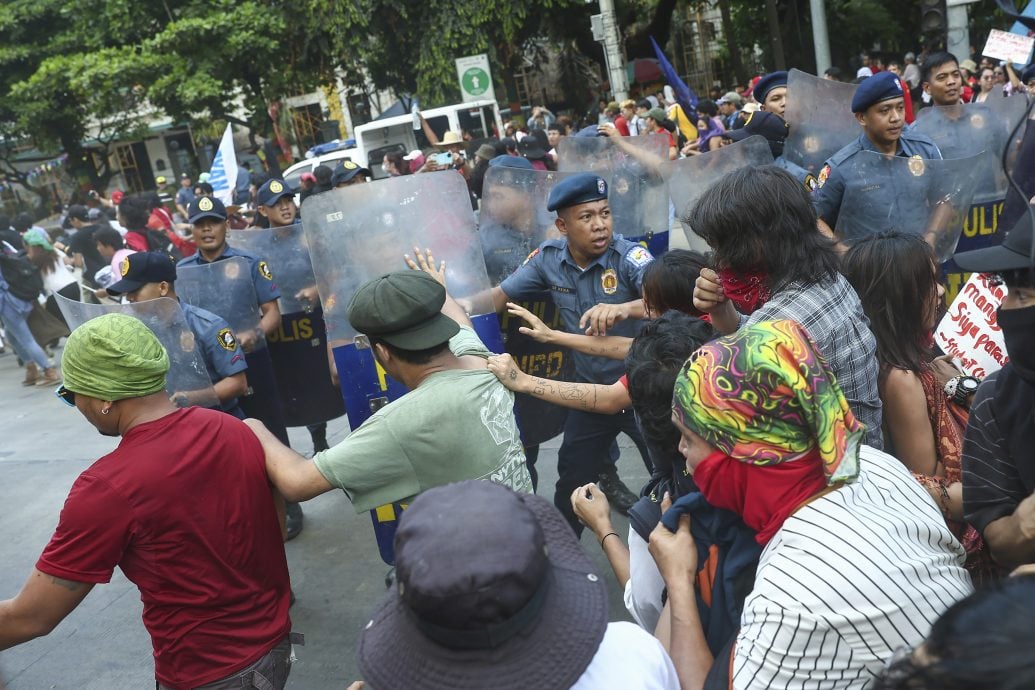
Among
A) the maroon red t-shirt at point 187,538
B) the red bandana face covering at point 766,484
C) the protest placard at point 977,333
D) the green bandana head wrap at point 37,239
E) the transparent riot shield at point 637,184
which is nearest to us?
the red bandana face covering at point 766,484

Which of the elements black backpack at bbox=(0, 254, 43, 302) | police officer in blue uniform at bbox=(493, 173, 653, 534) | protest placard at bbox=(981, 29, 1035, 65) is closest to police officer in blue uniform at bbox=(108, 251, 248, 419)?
police officer in blue uniform at bbox=(493, 173, 653, 534)

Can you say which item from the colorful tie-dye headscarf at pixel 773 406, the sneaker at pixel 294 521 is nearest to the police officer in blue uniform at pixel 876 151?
the colorful tie-dye headscarf at pixel 773 406

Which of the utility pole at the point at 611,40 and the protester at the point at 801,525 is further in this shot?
the utility pole at the point at 611,40

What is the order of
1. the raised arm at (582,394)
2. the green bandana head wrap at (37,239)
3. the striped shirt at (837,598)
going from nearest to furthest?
the striped shirt at (837,598), the raised arm at (582,394), the green bandana head wrap at (37,239)

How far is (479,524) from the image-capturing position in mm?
1256

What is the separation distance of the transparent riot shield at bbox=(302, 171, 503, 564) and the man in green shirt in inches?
34.4

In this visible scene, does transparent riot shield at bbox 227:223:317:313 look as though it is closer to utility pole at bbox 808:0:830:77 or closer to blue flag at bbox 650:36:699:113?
blue flag at bbox 650:36:699:113

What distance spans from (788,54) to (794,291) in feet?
77.9

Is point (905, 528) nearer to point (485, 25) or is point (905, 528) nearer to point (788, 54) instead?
point (485, 25)

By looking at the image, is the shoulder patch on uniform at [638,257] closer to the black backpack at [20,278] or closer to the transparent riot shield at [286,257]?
the transparent riot shield at [286,257]

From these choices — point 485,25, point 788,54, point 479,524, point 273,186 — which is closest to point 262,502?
point 479,524

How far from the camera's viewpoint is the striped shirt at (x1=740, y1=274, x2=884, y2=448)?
7.65 ft

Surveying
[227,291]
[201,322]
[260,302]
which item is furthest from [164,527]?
[260,302]

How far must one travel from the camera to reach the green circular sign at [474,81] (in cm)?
1498
